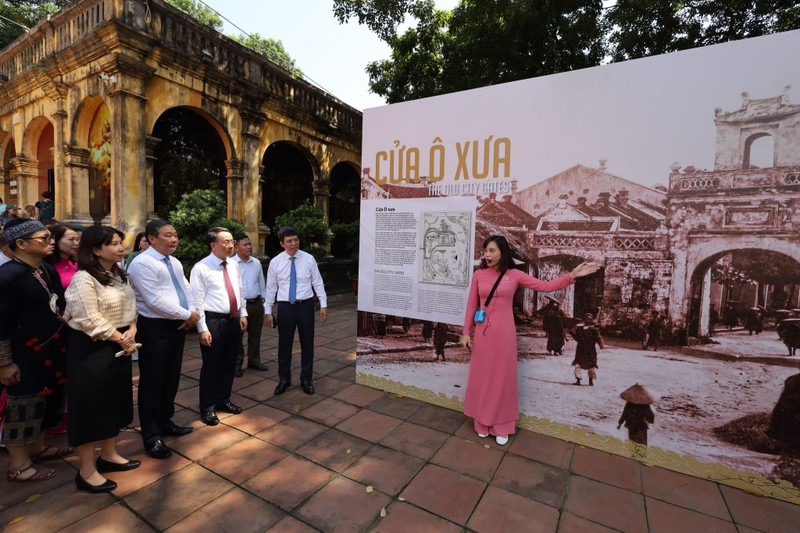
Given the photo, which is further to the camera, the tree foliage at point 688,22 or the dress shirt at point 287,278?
the tree foliage at point 688,22

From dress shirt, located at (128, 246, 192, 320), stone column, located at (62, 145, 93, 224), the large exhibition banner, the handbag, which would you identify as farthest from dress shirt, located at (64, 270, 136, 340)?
stone column, located at (62, 145, 93, 224)

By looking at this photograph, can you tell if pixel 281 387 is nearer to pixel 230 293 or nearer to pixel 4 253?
pixel 230 293

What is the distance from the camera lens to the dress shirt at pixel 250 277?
456cm

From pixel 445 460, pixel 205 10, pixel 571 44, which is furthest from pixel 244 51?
pixel 205 10

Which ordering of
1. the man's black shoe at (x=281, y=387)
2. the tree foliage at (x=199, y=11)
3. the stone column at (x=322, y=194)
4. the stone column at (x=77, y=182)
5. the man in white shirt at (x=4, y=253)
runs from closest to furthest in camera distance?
the man in white shirt at (x=4, y=253)
the man's black shoe at (x=281, y=387)
the stone column at (x=77, y=182)
the stone column at (x=322, y=194)
the tree foliage at (x=199, y=11)

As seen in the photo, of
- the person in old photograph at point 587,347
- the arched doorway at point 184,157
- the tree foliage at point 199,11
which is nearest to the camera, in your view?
the person in old photograph at point 587,347

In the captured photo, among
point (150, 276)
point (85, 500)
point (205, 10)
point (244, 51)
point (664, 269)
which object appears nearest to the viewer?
point (85, 500)

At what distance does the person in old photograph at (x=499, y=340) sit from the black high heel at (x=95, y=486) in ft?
8.72

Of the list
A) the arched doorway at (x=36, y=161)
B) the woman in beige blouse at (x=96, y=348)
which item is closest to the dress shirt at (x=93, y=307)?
the woman in beige blouse at (x=96, y=348)

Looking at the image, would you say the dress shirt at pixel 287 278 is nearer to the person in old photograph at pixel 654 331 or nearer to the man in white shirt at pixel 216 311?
the man in white shirt at pixel 216 311

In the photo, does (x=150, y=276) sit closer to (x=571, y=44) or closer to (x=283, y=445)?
(x=283, y=445)

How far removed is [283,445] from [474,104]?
3.43 m

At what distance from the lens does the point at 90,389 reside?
234cm

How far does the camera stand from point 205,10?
23.4m
